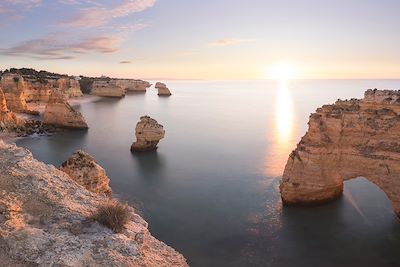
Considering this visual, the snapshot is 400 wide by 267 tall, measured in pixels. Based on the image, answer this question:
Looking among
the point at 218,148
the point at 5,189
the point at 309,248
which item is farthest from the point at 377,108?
the point at 218,148

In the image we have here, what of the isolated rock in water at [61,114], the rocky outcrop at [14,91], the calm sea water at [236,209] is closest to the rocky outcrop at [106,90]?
the rocky outcrop at [14,91]

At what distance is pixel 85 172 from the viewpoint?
57.6 ft

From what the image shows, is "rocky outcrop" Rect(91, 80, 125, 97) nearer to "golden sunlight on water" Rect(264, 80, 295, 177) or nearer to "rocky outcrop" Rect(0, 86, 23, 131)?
"golden sunlight on water" Rect(264, 80, 295, 177)

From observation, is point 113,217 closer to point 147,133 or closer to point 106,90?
point 147,133

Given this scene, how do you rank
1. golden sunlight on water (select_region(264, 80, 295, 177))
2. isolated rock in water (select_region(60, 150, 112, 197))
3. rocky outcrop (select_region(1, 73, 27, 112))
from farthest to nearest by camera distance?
1. rocky outcrop (select_region(1, 73, 27, 112))
2. golden sunlight on water (select_region(264, 80, 295, 177))
3. isolated rock in water (select_region(60, 150, 112, 197))

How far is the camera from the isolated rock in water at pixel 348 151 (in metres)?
21.8

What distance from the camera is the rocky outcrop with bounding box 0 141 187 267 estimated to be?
21.0 ft

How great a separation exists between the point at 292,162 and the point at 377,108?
21.8 ft

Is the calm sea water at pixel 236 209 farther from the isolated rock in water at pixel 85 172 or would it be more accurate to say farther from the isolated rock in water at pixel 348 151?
the isolated rock in water at pixel 85 172

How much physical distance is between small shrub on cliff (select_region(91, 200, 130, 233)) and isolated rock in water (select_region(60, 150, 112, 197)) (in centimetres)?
985

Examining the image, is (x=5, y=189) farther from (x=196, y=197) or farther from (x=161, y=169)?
(x=161, y=169)

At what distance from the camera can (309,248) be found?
20750 mm

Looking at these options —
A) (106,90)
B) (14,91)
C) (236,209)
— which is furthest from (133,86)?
(236,209)

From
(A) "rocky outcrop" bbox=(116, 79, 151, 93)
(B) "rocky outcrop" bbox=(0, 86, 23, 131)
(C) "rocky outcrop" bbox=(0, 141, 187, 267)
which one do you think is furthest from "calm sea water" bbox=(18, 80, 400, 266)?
(A) "rocky outcrop" bbox=(116, 79, 151, 93)
